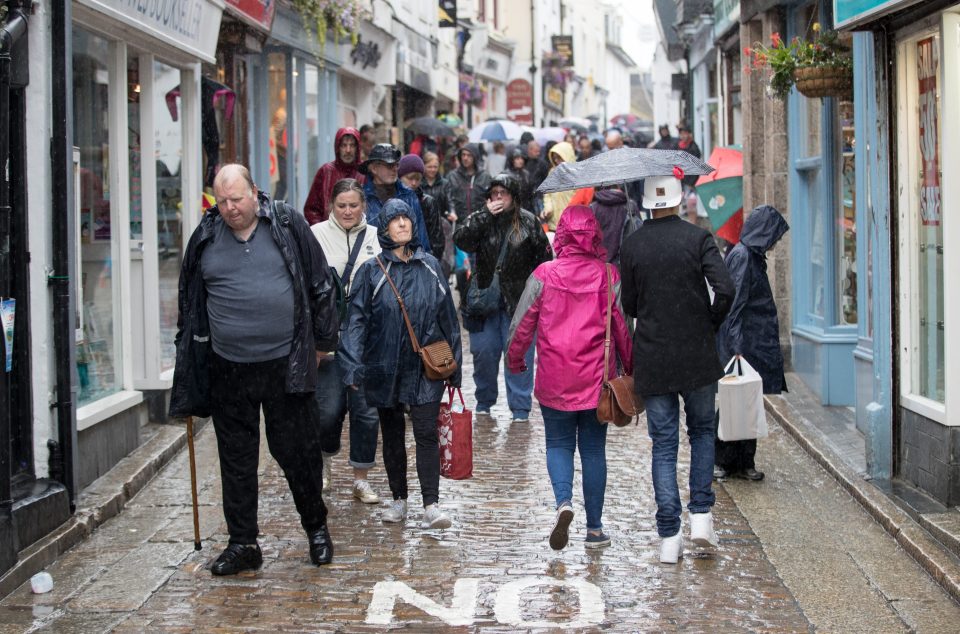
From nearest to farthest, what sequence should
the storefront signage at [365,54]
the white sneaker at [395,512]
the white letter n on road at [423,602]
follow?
1. the white letter n on road at [423,602]
2. the white sneaker at [395,512]
3. the storefront signage at [365,54]

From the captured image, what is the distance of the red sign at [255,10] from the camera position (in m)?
13.7

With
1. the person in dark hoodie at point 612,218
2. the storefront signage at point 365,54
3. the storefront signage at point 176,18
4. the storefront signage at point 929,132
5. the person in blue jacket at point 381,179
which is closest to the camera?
the storefront signage at point 929,132

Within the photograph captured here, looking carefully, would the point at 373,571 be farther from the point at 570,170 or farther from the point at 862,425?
the point at 862,425

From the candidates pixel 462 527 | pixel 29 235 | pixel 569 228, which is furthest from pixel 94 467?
pixel 569 228

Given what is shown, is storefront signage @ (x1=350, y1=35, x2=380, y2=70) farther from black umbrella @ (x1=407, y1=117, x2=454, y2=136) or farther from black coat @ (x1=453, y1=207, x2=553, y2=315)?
black coat @ (x1=453, y1=207, x2=553, y2=315)

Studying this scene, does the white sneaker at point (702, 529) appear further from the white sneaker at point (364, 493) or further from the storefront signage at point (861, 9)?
the storefront signage at point (861, 9)

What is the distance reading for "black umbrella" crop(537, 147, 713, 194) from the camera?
272 inches

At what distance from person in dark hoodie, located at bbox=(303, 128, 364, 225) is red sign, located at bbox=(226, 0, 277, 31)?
107 inches

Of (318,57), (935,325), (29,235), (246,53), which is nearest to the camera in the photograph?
(29,235)

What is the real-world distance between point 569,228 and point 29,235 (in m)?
2.70

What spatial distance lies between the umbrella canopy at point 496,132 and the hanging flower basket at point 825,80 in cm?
1891

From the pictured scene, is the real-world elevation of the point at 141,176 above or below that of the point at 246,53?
below

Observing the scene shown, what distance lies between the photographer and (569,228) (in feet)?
22.9

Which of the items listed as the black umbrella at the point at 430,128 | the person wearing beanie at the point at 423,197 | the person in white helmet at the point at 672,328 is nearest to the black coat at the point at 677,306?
the person in white helmet at the point at 672,328
